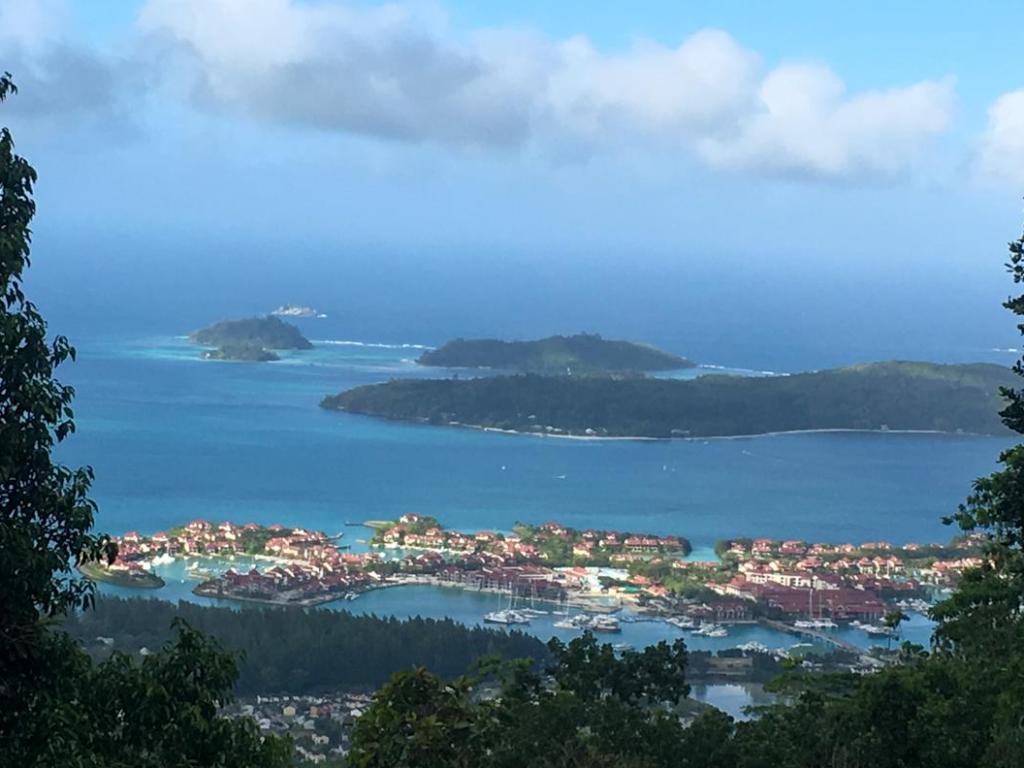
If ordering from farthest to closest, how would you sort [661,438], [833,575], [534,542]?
[661,438]
[534,542]
[833,575]

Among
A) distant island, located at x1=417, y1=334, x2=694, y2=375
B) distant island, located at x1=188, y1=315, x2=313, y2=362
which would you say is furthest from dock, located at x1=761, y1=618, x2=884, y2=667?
distant island, located at x1=188, y1=315, x2=313, y2=362

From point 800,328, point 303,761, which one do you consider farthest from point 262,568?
point 800,328

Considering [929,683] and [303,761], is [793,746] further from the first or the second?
[303,761]

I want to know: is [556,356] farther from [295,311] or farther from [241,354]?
[295,311]

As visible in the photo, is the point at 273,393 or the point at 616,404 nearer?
the point at 616,404

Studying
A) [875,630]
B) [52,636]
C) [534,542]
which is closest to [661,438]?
[534,542]

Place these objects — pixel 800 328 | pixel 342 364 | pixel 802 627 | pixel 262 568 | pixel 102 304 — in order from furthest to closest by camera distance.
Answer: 1. pixel 800 328
2. pixel 102 304
3. pixel 342 364
4. pixel 262 568
5. pixel 802 627

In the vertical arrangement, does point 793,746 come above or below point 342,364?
below
